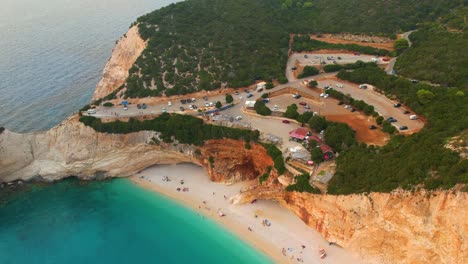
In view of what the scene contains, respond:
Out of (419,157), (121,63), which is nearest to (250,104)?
(419,157)

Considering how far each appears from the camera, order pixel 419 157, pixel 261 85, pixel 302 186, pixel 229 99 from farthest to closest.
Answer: pixel 261 85 < pixel 229 99 < pixel 302 186 < pixel 419 157

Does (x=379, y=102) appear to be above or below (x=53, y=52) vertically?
above

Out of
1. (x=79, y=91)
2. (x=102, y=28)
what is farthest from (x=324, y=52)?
(x=102, y=28)

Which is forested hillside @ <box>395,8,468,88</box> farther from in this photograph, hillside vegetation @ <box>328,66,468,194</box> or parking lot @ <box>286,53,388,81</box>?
parking lot @ <box>286,53,388,81</box>

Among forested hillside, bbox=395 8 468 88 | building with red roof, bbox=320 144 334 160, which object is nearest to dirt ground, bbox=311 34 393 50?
forested hillside, bbox=395 8 468 88

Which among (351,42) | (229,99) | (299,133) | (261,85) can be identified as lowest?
(299,133)

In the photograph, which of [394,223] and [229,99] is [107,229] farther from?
[394,223]

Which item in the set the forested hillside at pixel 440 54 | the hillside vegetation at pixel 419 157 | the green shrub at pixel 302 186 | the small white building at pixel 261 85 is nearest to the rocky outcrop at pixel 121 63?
the small white building at pixel 261 85
